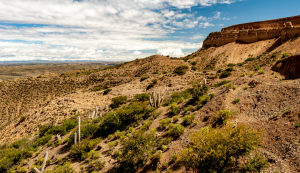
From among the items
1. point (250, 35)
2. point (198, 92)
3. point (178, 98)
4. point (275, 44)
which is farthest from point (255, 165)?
point (250, 35)

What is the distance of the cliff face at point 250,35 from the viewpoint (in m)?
40.5

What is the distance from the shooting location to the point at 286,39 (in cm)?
4112

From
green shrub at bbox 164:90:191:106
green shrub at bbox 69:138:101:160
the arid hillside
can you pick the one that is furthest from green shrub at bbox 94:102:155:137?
green shrub at bbox 164:90:191:106

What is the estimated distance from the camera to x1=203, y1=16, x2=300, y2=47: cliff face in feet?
133

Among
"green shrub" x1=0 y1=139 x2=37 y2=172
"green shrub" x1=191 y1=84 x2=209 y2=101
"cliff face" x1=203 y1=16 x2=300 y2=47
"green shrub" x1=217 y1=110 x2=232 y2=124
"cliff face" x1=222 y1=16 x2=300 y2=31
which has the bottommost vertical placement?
"green shrub" x1=0 y1=139 x2=37 y2=172

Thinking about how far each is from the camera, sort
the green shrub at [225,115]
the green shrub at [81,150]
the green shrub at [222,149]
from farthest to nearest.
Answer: the green shrub at [81,150]
the green shrub at [225,115]
the green shrub at [222,149]

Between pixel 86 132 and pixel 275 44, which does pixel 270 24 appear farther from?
pixel 86 132

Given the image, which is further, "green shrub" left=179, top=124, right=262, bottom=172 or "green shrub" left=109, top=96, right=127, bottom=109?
"green shrub" left=109, top=96, right=127, bottom=109

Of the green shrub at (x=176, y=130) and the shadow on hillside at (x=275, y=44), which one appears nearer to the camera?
the green shrub at (x=176, y=130)

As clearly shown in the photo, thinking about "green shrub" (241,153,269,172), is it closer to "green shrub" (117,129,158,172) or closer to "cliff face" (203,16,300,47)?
"green shrub" (117,129,158,172)

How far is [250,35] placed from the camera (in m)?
50.8

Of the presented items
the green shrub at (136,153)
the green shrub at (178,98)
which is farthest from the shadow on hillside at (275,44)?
the green shrub at (136,153)

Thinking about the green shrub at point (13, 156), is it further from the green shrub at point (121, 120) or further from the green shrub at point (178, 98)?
the green shrub at point (178, 98)

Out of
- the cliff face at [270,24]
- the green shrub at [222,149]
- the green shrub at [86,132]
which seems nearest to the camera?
the green shrub at [222,149]
